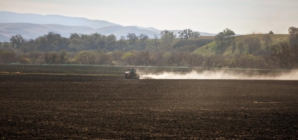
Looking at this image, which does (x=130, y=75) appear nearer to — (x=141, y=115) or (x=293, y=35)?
(x=141, y=115)

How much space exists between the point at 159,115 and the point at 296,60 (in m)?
106

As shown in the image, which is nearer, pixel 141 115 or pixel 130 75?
pixel 141 115

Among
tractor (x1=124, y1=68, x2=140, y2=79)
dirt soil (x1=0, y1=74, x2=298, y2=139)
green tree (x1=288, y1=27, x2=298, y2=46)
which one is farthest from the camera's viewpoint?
green tree (x1=288, y1=27, x2=298, y2=46)

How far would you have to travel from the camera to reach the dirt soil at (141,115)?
926 inches

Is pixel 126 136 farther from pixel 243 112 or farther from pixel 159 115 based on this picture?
pixel 243 112

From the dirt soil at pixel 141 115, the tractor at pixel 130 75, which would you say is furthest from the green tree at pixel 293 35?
the dirt soil at pixel 141 115

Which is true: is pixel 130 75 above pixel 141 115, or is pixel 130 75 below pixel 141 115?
above

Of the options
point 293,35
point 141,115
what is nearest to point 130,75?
point 141,115

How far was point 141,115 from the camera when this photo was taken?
97.8 feet

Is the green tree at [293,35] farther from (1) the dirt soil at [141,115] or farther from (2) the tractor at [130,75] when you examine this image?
(1) the dirt soil at [141,115]

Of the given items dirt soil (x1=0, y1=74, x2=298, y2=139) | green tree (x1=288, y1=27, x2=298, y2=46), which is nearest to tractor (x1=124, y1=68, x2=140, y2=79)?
dirt soil (x1=0, y1=74, x2=298, y2=139)

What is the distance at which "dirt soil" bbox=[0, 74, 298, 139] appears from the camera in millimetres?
23531

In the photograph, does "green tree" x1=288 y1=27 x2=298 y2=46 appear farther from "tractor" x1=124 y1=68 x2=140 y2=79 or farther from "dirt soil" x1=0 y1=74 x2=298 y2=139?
"dirt soil" x1=0 y1=74 x2=298 y2=139

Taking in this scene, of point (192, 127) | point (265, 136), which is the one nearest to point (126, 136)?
point (192, 127)
